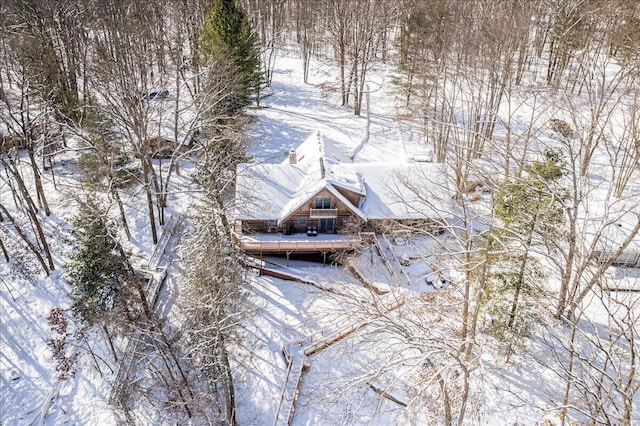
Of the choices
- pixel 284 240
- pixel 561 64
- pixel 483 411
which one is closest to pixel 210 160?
pixel 284 240

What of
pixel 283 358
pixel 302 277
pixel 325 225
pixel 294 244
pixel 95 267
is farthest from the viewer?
pixel 325 225

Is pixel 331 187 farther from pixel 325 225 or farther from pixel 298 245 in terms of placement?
pixel 298 245

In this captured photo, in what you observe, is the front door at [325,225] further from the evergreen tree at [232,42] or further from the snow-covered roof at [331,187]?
the evergreen tree at [232,42]

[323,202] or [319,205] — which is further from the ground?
[323,202]

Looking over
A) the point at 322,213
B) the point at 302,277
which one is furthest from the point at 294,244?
the point at 322,213

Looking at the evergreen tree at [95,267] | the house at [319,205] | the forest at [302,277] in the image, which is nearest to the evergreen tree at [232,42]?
the forest at [302,277]

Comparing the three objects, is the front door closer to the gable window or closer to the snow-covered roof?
the gable window

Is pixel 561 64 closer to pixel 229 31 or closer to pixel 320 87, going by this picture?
pixel 320 87
